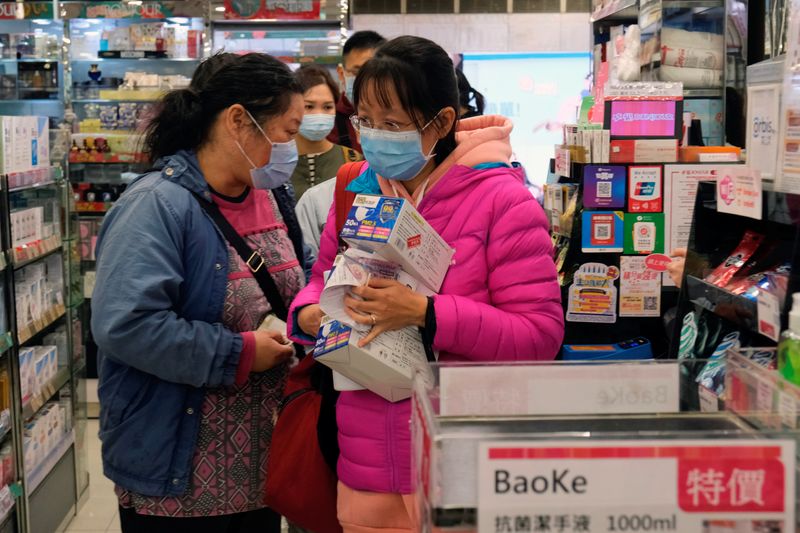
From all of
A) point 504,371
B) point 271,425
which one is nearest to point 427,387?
point 504,371

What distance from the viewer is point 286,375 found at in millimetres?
2527

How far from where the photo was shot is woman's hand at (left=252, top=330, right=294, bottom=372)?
231 centimetres

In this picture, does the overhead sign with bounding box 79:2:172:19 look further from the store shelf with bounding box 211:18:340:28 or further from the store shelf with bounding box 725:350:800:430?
the store shelf with bounding box 725:350:800:430

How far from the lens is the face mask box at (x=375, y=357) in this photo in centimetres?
184

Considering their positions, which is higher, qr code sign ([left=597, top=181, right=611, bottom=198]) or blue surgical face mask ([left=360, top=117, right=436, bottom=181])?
blue surgical face mask ([left=360, top=117, right=436, bottom=181])

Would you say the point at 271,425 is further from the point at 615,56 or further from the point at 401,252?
the point at 615,56

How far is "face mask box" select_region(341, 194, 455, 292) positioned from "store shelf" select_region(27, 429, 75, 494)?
9.09 ft

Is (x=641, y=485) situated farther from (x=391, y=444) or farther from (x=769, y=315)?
(x=391, y=444)

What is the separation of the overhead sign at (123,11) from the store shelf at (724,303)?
5.89 m

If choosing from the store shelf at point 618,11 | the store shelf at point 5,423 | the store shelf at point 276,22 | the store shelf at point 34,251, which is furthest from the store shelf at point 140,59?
the store shelf at point 5,423

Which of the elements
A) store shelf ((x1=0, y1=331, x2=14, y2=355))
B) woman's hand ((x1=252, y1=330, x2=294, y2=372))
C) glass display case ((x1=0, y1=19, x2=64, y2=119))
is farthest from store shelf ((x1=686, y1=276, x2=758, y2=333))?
glass display case ((x1=0, y1=19, x2=64, y2=119))

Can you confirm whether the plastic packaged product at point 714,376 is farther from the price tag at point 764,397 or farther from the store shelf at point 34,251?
the store shelf at point 34,251

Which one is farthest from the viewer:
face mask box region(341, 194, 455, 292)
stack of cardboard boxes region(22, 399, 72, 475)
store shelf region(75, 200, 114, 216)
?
store shelf region(75, 200, 114, 216)

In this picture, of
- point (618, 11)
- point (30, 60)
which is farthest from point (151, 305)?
point (30, 60)
